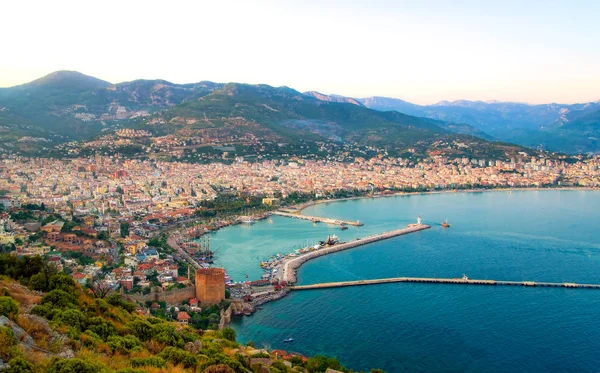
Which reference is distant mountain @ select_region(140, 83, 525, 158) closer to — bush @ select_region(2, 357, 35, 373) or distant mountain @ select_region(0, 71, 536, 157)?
distant mountain @ select_region(0, 71, 536, 157)

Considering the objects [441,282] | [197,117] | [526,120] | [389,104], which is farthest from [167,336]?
[389,104]

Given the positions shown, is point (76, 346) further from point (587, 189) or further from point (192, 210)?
point (587, 189)

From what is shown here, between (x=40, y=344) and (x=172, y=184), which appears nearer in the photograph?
(x=40, y=344)

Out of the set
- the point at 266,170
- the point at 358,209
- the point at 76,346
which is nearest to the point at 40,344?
the point at 76,346

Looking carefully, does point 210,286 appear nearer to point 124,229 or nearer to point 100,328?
point 100,328

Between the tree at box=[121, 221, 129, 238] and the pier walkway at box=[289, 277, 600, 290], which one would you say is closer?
the pier walkway at box=[289, 277, 600, 290]

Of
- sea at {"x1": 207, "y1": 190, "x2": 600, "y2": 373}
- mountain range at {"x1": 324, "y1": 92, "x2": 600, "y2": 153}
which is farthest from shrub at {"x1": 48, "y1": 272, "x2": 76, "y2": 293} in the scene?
mountain range at {"x1": 324, "y1": 92, "x2": 600, "y2": 153}

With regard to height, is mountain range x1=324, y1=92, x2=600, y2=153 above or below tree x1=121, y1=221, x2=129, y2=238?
above

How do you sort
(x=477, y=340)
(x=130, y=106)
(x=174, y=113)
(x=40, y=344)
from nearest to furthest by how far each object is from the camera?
1. (x=40, y=344)
2. (x=477, y=340)
3. (x=174, y=113)
4. (x=130, y=106)
